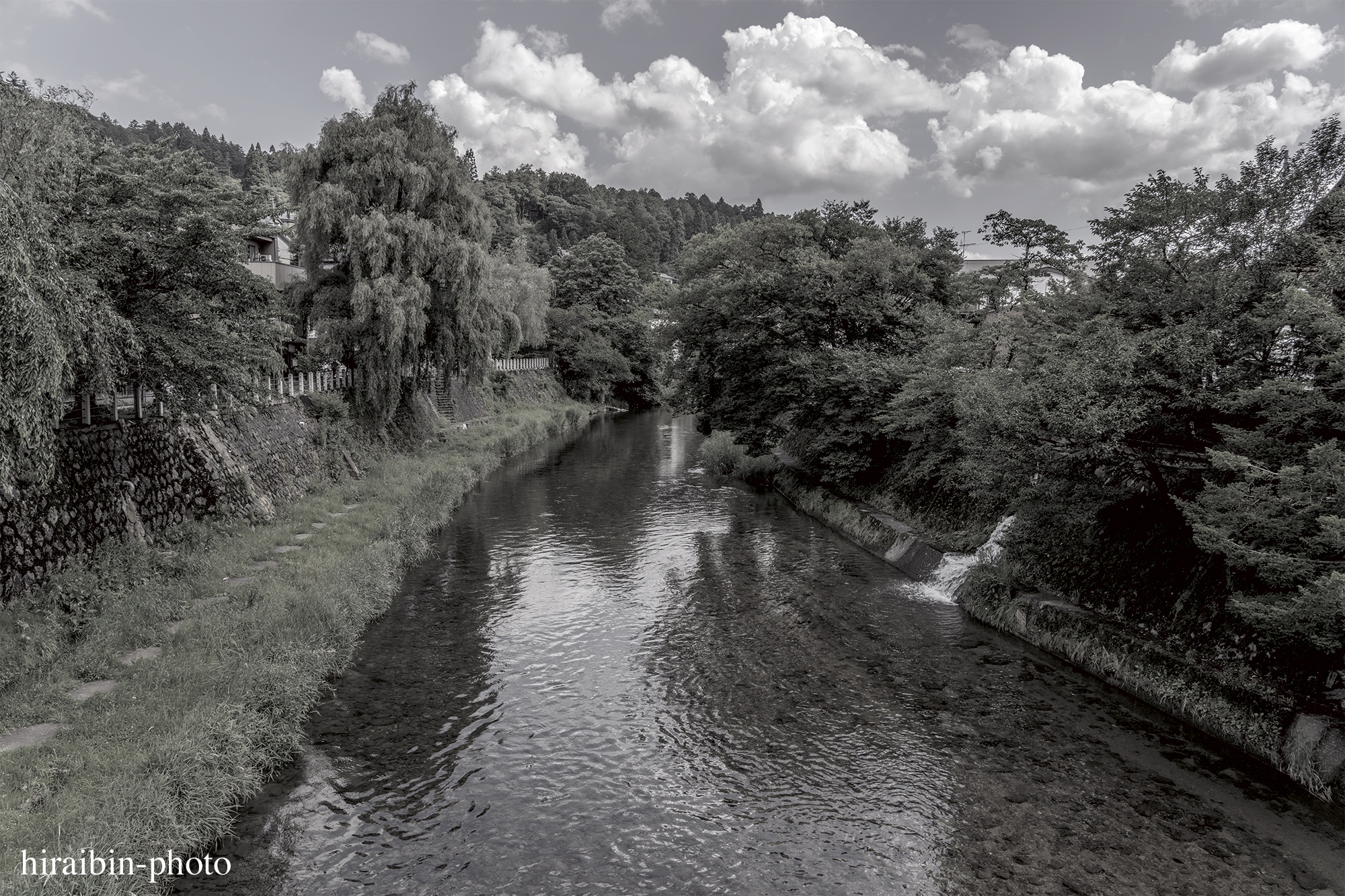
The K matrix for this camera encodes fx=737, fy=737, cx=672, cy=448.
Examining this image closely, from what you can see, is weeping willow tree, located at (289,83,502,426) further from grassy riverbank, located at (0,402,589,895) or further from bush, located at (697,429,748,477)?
bush, located at (697,429,748,477)

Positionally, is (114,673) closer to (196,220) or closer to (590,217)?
(196,220)

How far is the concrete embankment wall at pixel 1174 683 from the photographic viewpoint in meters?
9.85

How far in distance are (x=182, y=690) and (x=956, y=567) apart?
16.1 metres

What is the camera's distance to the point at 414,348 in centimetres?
2692

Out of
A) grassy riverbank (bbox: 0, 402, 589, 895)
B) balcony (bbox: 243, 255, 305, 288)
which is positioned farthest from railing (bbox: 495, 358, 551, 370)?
grassy riverbank (bbox: 0, 402, 589, 895)

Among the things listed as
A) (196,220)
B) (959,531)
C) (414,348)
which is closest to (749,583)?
(959,531)

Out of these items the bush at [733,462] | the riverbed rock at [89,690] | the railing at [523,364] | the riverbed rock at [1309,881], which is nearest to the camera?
the riverbed rock at [1309,881]

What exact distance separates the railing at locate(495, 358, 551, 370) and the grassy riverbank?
118 feet

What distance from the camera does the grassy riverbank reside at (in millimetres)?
7594

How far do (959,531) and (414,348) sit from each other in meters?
19.5

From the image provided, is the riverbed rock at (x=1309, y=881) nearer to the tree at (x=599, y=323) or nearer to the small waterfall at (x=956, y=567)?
the small waterfall at (x=956, y=567)

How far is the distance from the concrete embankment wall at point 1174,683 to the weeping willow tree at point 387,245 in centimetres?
1864

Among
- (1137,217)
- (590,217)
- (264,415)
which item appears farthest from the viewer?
(590,217)

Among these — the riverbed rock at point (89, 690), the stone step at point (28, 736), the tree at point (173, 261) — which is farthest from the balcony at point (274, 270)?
the stone step at point (28, 736)
